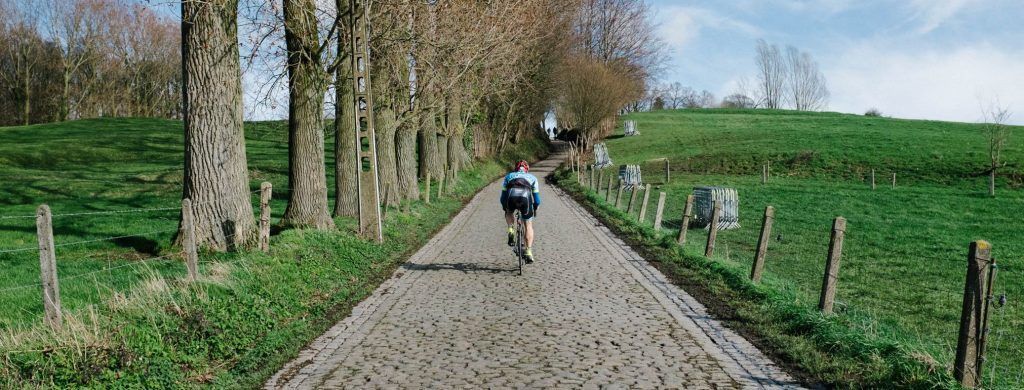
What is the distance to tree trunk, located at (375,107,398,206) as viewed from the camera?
860 inches

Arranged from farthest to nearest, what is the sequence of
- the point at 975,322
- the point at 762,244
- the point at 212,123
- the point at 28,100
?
the point at 28,100
the point at 212,123
the point at 762,244
the point at 975,322

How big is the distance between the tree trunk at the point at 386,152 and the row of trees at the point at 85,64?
45.3m

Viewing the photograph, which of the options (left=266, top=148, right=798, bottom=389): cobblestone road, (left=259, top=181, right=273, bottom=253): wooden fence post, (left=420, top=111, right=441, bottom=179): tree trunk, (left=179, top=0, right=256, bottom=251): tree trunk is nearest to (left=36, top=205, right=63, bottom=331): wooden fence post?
(left=266, top=148, right=798, bottom=389): cobblestone road

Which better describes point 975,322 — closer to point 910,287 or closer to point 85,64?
point 910,287

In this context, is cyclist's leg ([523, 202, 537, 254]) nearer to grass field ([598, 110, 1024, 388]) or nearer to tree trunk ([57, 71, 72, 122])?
grass field ([598, 110, 1024, 388])

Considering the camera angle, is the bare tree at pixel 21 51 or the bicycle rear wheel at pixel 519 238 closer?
the bicycle rear wheel at pixel 519 238

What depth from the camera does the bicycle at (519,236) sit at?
12.3 meters

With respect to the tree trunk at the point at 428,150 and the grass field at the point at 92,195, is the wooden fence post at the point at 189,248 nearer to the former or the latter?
the grass field at the point at 92,195

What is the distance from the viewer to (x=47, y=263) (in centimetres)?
684

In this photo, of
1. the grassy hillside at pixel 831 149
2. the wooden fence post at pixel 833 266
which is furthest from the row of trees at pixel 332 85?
the grassy hillside at pixel 831 149

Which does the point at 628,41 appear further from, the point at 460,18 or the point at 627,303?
the point at 627,303

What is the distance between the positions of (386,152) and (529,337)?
15.2 m

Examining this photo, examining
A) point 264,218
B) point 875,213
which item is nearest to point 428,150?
point 875,213

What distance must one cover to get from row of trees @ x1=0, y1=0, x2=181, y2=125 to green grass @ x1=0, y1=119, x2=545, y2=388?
4562cm
